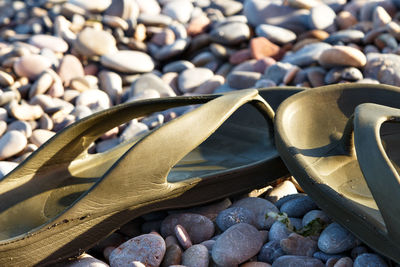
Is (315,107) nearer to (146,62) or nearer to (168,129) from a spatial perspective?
(168,129)

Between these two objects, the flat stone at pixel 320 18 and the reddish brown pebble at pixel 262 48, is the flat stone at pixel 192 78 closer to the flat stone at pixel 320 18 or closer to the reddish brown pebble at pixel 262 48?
the reddish brown pebble at pixel 262 48

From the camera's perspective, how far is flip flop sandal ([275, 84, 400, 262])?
1.03 m

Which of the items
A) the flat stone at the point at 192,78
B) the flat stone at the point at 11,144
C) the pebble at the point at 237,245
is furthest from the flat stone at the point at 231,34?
the pebble at the point at 237,245

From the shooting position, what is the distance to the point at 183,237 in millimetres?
1304

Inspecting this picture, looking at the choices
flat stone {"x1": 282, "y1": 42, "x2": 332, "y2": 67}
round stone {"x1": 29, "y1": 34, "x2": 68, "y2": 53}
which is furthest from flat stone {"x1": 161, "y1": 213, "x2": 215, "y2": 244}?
round stone {"x1": 29, "y1": 34, "x2": 68, "y2": 53}

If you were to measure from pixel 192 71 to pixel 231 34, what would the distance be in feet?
1.17

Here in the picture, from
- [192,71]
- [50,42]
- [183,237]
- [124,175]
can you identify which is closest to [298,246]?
[183,237]

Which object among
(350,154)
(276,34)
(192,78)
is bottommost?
(192,78)

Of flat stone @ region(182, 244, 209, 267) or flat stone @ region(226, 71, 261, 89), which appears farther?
flat stone @ region(226, 71, 261, 89)

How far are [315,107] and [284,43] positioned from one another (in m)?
1.32

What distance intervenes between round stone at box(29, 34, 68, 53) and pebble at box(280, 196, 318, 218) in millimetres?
1928

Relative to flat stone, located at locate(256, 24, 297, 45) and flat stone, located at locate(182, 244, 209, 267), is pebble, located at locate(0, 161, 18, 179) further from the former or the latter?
flat stone, located at locate(256, 24, 297, 45)

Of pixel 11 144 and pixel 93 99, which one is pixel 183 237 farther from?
pixel 93 99

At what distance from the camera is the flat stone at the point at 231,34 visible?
2.83m
